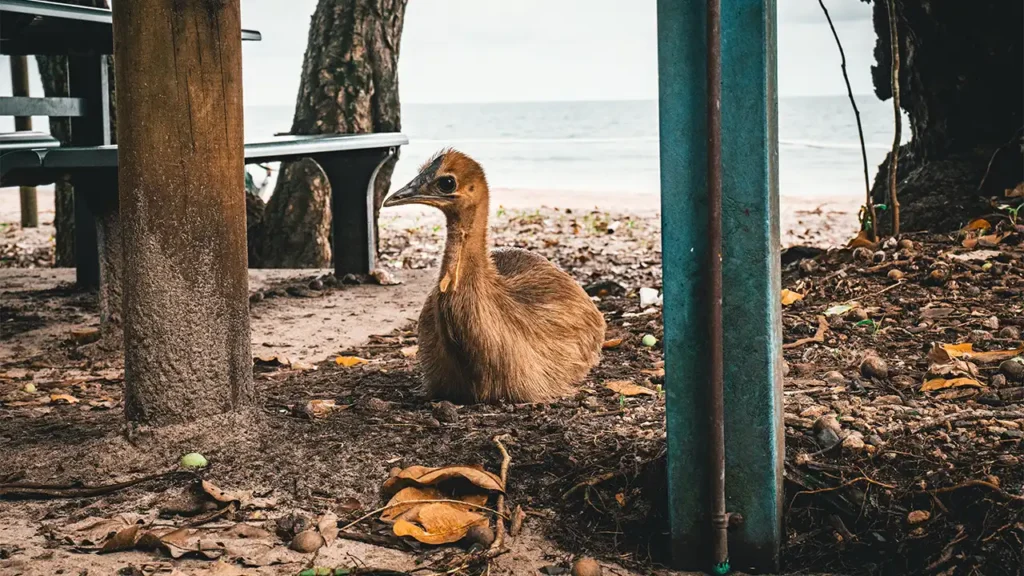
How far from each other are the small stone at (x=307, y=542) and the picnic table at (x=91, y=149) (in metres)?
1.27

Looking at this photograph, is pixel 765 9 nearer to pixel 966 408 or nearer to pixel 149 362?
pixel 966 408

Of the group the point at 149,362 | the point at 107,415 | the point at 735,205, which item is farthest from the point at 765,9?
the point at 107,415

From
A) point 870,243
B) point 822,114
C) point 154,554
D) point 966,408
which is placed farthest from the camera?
point 822,114

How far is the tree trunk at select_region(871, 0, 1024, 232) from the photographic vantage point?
673 cm

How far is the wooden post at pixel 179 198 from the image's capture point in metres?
3.53

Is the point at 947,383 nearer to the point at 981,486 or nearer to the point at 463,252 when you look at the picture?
the point at 981,486

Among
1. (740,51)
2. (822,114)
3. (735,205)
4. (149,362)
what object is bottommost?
(149,362)

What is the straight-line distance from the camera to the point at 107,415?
4379 mm

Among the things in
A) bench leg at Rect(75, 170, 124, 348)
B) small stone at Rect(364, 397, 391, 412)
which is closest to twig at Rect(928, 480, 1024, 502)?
small stone at Rect(364, 397, 391, 412)

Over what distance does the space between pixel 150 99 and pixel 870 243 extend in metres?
4.42

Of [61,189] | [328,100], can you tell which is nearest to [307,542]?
[328,100]

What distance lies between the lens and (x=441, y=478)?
11.1 feet

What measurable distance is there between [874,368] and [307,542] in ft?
7.83

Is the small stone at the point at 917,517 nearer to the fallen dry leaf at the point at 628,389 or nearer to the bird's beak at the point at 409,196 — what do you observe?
the fallen dry leaf at the point at 628,389
